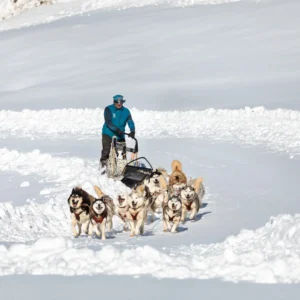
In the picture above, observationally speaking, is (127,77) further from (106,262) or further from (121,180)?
(106,262)

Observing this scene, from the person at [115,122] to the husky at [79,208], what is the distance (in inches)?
147

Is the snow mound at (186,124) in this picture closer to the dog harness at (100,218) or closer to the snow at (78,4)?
the dog harness at (100,218)

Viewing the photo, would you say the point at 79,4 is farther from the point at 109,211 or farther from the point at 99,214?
the point at 99,214

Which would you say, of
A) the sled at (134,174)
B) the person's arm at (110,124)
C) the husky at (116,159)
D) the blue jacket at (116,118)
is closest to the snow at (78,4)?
the blue jacket at (116,118)

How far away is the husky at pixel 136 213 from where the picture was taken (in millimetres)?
9477

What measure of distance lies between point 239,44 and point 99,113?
10632 mm

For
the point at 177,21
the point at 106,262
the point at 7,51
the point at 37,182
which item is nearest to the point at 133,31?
the point at 177,21

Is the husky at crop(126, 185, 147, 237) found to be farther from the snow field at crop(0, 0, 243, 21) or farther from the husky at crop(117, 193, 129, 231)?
the snow field at crop(0, 0, 243, 21)

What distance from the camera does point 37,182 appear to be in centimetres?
1371

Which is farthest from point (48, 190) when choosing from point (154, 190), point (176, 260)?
point (176, 260)

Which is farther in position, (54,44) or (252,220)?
(54,44)

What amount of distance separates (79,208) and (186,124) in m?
10.8

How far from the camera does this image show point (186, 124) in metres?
20.1

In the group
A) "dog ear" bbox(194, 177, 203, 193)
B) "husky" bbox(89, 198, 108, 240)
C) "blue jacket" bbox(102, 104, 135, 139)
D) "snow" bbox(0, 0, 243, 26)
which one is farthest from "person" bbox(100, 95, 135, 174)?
"snow" bbox(0, 0, 243, 26)
